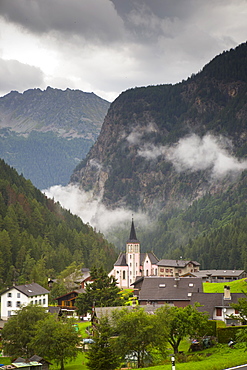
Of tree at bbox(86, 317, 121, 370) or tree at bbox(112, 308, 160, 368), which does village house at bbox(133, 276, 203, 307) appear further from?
tree at bbox(86, 317, 121, 370)

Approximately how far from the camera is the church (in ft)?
588

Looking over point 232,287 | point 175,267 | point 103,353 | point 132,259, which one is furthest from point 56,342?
point 132,259

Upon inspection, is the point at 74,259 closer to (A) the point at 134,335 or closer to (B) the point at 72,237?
(B) the point at 72,237

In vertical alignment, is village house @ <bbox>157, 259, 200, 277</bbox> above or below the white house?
above

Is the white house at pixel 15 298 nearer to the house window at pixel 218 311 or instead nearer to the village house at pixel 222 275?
the house window at pixel 218 311

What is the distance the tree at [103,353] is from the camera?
186 ft

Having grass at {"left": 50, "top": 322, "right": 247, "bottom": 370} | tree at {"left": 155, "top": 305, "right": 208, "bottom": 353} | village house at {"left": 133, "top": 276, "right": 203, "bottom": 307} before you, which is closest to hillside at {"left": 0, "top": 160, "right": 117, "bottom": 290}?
village house at {"left": 133, "top": 276, "right": 203, "bottom": 307}

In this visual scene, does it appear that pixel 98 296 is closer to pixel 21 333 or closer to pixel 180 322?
pixel 21 333

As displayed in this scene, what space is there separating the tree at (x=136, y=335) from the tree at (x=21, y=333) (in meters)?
15.2

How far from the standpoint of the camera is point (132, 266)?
7106 inches

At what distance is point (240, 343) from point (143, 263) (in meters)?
130

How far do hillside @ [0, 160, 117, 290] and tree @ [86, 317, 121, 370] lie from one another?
68.5 m

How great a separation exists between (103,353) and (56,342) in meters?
10.6

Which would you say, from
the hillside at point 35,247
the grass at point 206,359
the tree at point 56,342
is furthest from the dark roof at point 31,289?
the tree at point 56,342
